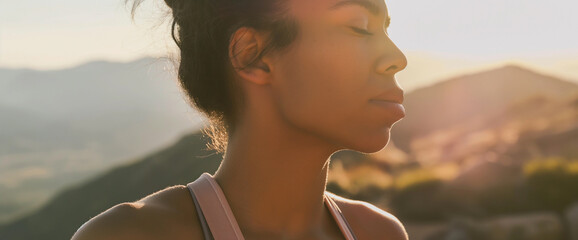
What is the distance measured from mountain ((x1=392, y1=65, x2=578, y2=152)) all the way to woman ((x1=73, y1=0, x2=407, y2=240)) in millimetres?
21625

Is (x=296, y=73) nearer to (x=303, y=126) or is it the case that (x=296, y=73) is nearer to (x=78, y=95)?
(x=303, y=126)

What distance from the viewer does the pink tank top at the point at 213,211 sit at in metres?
2.54

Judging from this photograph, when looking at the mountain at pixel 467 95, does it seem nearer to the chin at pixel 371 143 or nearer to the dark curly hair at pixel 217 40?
the dark curly hair at pixel 217 40

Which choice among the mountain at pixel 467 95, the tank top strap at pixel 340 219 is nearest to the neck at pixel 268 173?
the tank top strap at pixel 340 219

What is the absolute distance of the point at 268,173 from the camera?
106 inches

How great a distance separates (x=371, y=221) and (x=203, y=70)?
1062 mm

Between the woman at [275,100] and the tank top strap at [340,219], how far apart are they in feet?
0.60

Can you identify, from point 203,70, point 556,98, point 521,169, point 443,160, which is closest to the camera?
point 203,70

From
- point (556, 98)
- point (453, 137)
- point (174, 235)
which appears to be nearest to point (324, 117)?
point (174, 235)

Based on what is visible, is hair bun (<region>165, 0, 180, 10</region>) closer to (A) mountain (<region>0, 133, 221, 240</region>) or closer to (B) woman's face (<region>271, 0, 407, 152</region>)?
(B) woman's face (<region>271, 0, 407, 152</region>)

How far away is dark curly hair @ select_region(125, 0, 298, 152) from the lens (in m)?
2.56

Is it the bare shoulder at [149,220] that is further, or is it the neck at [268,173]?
the neck at [268,173]

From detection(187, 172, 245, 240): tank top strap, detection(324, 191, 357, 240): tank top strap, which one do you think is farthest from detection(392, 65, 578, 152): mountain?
detection(187, 172, 245, 240): tank top strap

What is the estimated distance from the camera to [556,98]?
21531 millimetres
